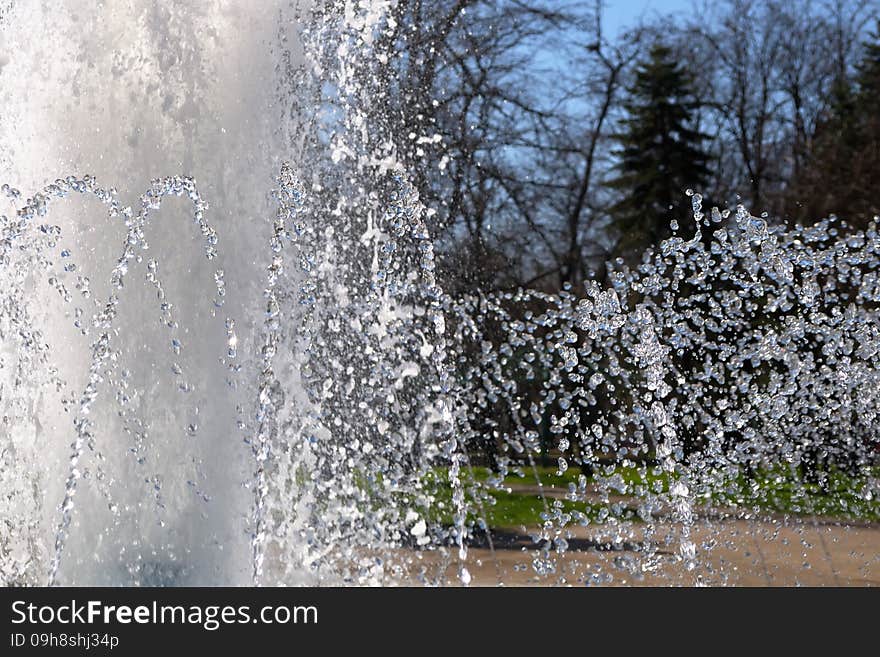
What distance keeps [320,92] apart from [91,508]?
115 inches

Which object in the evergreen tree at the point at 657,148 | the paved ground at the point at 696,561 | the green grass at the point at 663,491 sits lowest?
the paved ground at the point at 696,561

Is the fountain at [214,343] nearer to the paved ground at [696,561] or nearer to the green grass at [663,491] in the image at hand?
the paved ground at [696,561]

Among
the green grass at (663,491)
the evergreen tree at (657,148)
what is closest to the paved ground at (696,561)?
the green grass at (663,491)

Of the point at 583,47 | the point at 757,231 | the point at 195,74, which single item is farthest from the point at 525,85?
the point at 195,74

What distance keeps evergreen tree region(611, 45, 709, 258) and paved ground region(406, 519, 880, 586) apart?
693 inches

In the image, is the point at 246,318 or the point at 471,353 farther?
the point at 471,353

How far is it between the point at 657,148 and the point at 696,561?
70.0 ft

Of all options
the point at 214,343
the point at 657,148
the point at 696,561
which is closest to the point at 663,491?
the point at 696,561

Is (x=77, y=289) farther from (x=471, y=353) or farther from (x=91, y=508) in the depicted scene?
(x=471, y=353)

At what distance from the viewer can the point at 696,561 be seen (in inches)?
264

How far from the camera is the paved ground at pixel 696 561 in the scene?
19.9ft

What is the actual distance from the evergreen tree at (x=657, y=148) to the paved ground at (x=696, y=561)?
17.6m

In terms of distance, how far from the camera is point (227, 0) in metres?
5.95

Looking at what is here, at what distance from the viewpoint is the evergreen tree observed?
25875mm
